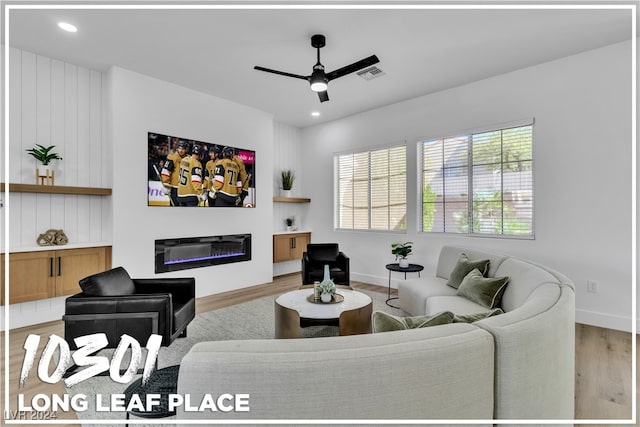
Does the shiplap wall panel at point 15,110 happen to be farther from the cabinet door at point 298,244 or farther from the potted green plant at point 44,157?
the cabinet door at point 298,244

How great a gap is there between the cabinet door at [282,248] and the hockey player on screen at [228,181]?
1158 mm

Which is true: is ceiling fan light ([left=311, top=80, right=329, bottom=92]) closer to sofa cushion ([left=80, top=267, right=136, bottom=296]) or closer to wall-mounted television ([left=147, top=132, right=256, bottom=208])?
wall-mounted television ([left=147, top=132, right=256, bottom=208])

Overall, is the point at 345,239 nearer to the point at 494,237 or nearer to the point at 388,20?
the point at 494,237

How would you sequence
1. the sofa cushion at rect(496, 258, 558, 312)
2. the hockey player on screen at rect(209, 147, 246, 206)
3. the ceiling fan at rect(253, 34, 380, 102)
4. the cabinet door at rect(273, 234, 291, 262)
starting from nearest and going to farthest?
1. the sofa cushion at rect(496, 258, 558, 312)
2. the ceiling fan at rect(253, 34, 380, 102)
3. the hockey player on screen at rect(209, 147, 246, 206)
4. the cabinet door at rect(273, 234, 291, 262)

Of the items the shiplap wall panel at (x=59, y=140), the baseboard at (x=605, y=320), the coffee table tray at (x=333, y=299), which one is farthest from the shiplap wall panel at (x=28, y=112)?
the baseboard at (x=605, y=320)

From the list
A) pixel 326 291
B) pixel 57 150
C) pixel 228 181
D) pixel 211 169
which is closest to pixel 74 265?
pixel 57 150

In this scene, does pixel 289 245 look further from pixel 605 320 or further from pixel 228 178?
pixel 605 320

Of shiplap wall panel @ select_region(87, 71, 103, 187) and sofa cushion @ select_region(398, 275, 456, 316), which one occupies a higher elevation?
shiplap wall panel @ select_region(87, 71, 103, 187)

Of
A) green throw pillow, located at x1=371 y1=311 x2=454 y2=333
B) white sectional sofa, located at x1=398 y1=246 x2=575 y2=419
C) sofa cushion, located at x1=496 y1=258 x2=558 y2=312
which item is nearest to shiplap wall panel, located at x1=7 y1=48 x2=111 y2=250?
Answer: green throw pillow, located at x1=371 y1=311 x2=454 y2=333

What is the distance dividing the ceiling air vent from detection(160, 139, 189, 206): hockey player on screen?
8.81 ft

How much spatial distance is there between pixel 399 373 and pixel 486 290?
214cm

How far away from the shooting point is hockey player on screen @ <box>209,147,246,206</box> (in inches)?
193

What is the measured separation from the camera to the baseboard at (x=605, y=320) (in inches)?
129

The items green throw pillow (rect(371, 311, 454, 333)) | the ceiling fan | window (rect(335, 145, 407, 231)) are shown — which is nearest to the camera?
green throw pillow (rect(371, 311, 454, 333))
